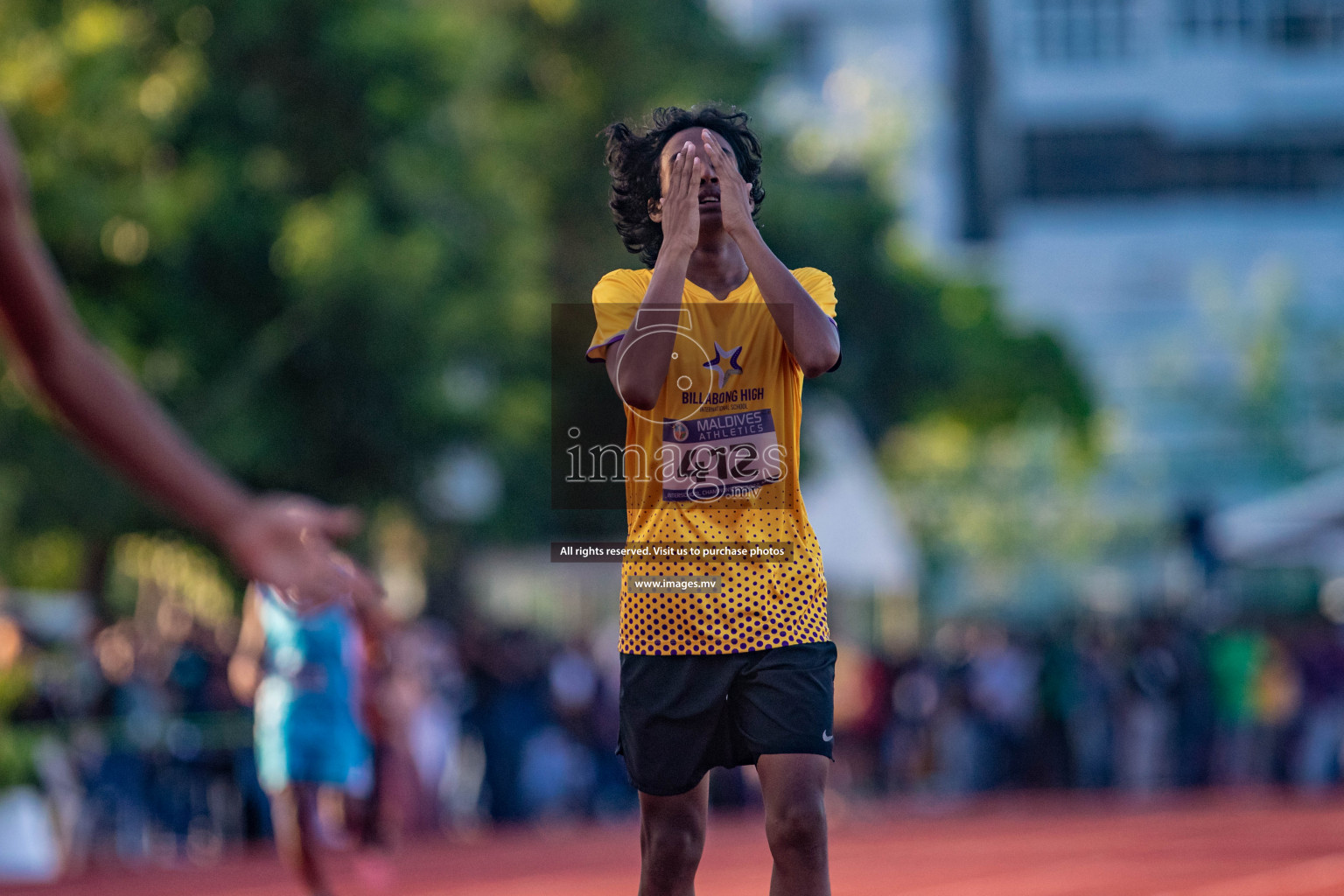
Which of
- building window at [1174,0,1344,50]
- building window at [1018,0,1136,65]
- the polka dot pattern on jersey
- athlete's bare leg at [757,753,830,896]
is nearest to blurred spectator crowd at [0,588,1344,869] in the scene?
the polka dot pattern on jersey

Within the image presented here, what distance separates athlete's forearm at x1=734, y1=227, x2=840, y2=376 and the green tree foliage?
12.4 metres

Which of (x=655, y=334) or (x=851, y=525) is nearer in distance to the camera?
(x=655, y=334)

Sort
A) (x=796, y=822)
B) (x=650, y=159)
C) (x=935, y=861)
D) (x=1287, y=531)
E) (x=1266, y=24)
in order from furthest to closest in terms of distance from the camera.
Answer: (x=1266, y=24), (x=1287, y=531), (x=935, y=861), (x=650, y=159), (x=796, y=822)

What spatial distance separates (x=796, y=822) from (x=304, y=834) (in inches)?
196

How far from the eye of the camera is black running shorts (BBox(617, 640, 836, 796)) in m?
4.42

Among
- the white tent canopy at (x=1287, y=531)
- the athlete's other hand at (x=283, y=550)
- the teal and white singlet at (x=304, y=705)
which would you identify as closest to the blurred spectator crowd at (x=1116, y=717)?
the white tent canopy at (x=1287, y=531)

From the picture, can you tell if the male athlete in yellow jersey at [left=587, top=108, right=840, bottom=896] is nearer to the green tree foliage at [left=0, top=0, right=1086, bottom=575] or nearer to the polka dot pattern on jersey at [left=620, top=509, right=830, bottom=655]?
the polka dot pattern on jersey at [left=620, top=509, right=830, bottom=655]

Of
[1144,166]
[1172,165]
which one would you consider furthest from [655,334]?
[1172,165]

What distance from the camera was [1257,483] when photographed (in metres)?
59.3

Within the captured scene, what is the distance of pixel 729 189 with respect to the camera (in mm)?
4473

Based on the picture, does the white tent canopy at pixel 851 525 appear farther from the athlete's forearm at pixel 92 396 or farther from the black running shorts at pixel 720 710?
the athlete's forearm at pixel 92 396

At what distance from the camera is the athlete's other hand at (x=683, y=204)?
4426mm

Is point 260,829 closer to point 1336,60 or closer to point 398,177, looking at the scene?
point 398,177

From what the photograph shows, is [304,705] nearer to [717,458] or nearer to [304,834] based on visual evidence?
[304,834]
